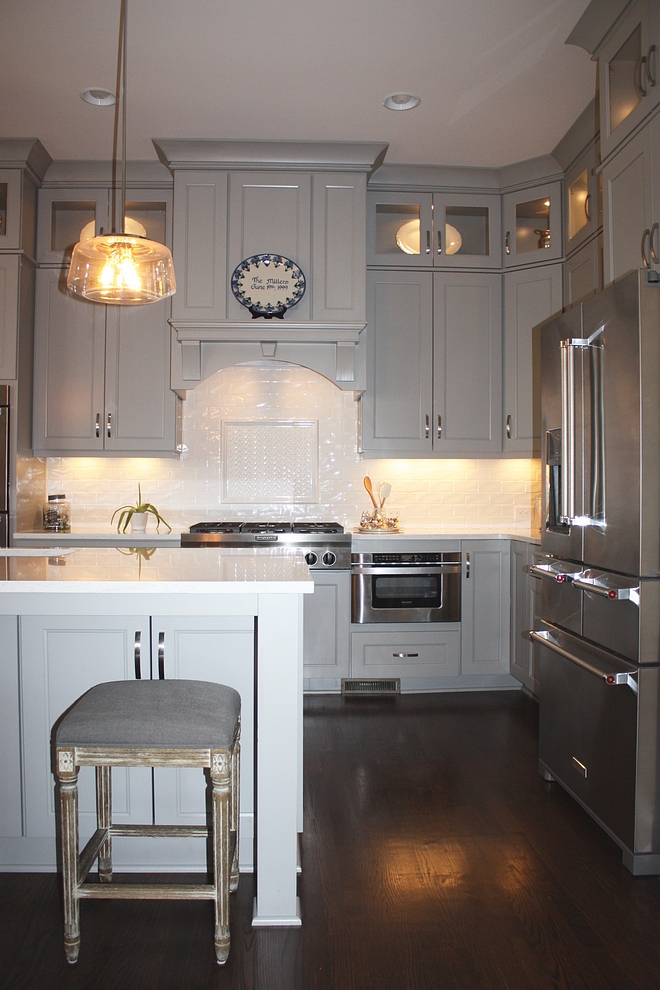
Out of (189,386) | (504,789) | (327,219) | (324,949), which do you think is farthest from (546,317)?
(324,949)

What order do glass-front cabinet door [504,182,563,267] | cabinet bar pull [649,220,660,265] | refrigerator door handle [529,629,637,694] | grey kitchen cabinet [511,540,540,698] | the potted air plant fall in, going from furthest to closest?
the potted air plant
glass-front cabinet door [504,182,563,267]
grey kitchen cabinet [511,540,540,698]
cabinet bar pull [649,220,660,265]
refrigerator door handle [529,629,637,694]

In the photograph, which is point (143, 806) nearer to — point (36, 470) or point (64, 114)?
point (36, 470)

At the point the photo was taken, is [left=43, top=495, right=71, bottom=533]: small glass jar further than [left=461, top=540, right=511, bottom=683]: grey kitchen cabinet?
Yes

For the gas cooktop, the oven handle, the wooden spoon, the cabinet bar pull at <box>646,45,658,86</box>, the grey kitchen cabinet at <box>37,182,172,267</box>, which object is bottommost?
the oven handle

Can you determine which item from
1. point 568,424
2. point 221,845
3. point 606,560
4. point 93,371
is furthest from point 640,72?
point 93,371

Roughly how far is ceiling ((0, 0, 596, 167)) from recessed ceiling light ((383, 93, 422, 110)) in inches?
1.5

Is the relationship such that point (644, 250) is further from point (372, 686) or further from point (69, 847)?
point (372, 686)

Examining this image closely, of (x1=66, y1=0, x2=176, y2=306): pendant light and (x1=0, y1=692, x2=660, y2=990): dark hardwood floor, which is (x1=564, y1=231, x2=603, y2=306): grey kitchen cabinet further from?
(x1=0, y1=692, x2=660, y2=990): dark hardwood floor

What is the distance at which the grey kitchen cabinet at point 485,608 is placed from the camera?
3980 millimetres

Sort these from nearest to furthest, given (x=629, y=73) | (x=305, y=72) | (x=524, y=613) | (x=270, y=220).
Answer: (x=629, y=73), (x=305, y=72), (x=524, y=613), (x=270, y=220)

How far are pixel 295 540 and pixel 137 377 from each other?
1.34 m

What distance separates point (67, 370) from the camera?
4.08 m

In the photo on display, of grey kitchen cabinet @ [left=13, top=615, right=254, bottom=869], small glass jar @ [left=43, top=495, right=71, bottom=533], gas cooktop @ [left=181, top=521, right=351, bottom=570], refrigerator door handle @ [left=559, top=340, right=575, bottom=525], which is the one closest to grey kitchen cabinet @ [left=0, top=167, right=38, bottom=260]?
small glass jar @ [left=43, top=495, right=71, bottom=533]

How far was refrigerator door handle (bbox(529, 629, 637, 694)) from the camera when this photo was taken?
6.88 feet
